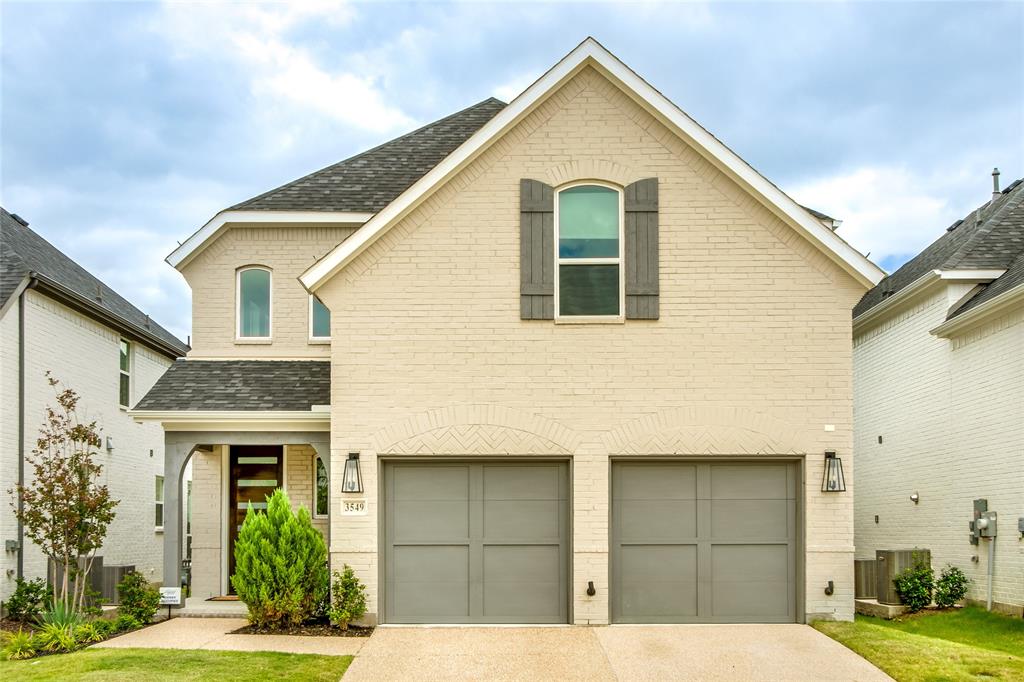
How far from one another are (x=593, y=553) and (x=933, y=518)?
26.2 feet

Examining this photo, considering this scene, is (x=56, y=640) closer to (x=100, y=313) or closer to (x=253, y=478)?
(x=253, y=478)

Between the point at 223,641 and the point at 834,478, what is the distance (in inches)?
318

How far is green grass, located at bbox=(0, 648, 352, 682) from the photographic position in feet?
32.2

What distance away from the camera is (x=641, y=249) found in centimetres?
1274

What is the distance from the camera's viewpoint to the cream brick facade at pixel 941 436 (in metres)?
14.3

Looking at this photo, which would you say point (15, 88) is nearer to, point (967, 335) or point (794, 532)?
point (794, 532)

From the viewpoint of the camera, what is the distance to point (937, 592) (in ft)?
48.7

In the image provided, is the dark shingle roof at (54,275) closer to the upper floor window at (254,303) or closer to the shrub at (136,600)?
the upper floor window at (254,303)

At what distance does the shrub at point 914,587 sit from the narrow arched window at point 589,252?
6.37m

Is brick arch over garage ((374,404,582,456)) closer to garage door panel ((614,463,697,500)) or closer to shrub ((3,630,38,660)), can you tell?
garage door panel ((614,463,697,500))

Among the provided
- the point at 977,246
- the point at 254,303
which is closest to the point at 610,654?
the point at 254,303

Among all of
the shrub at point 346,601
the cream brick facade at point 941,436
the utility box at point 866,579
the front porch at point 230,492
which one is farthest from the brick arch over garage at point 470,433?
the cream brick facade at point 941,436

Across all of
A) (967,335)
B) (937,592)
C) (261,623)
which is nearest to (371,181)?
(261,623)

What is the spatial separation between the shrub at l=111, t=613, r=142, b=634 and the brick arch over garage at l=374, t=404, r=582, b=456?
13.5ft
